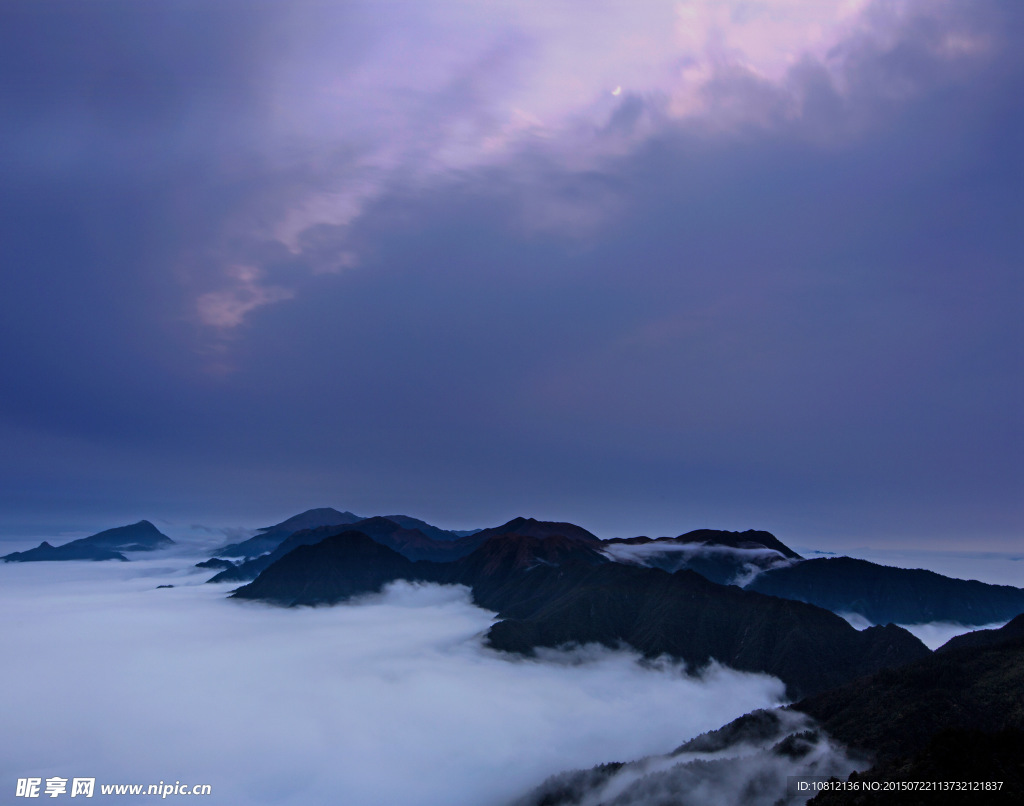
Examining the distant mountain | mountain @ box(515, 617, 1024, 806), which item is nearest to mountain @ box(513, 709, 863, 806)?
mountain @ box(515, 617, 1024, 806)

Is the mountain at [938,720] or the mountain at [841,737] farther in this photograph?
the mountain at [841,737]

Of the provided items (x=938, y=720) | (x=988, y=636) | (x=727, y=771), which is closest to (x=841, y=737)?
(x=938, y=720)

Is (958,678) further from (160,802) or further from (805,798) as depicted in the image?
(160,802)

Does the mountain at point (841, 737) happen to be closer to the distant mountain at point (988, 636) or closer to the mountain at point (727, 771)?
the mountain at point (727, 771)

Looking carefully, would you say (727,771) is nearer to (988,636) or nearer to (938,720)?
(938,720)

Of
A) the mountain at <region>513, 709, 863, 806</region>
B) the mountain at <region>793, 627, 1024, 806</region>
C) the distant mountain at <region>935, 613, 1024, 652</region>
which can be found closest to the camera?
the mountain at <region>793, 627, 1024, 806</region>

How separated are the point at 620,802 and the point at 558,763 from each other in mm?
68641

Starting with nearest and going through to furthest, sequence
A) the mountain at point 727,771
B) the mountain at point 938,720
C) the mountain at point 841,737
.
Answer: the mountain at point 938,720 < the mountain at point 841,737 < the mountain at point 727,771

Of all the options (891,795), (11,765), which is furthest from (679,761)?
(11,765)

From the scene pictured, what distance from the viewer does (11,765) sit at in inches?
7864

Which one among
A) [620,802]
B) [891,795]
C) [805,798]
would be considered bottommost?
[620,802]

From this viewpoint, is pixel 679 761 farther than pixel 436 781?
No

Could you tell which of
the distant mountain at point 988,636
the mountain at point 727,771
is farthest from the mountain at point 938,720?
the mountain at point 727,771

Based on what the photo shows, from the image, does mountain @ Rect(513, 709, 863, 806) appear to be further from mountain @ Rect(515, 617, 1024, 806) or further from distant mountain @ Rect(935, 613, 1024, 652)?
distant mountain @ Rect(935, 613, 1024, 652)
